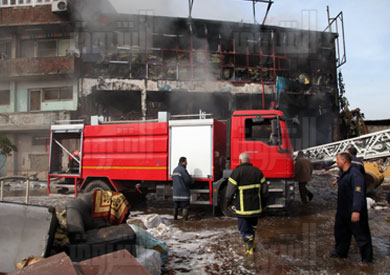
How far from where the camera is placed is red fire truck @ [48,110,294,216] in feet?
19.9

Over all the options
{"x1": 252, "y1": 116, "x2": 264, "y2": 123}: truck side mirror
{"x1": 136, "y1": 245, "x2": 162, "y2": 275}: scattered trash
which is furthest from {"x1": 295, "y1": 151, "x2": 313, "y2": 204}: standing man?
{"x1": 136, "y1": 245, "x2": 162, "y2": 275}: scattered trash

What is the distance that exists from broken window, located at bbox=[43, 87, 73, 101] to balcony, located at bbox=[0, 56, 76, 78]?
1.06 metres

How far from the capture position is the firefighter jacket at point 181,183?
19.8ft

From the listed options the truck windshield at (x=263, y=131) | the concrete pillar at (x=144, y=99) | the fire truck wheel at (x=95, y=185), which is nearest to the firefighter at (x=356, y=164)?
the truck windshield at (x=263, y=131)

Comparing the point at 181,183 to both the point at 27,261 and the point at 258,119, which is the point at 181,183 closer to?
the point at 258,119

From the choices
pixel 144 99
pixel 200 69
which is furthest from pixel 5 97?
pixel 200 69

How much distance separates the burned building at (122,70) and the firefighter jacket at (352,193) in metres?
12.0

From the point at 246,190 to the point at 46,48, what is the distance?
1698 centimetres

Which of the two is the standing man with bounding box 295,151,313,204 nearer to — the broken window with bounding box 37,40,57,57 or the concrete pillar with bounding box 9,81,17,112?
the broken window with bounding box 37,40,57,57

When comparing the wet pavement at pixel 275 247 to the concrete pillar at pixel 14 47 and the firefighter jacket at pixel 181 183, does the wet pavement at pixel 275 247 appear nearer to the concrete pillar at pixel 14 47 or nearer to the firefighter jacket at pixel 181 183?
the firefighter jacket at pixel 181 183

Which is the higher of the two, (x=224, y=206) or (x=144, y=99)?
(x=144, y=99)

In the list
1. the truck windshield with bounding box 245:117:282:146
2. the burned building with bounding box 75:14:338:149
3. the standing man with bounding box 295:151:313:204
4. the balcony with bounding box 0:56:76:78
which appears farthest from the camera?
the burned building with bounding box 75:14:338:149

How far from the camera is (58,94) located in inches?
629

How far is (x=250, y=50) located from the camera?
17359 mm
